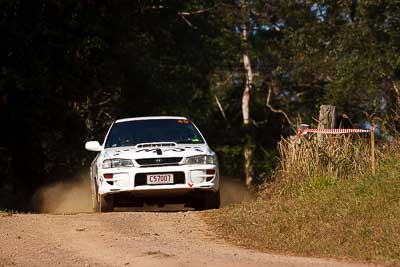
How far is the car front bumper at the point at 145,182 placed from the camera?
14.7m

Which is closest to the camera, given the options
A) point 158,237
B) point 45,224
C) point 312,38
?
point 158,237

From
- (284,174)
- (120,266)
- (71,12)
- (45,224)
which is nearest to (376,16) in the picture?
(71,12)

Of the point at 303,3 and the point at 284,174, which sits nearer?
the point at 284,174

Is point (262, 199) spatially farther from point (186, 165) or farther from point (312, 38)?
point (312, 38)

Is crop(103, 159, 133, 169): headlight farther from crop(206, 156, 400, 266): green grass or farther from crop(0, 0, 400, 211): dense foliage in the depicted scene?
crop(0, 0, 400, 211): dense foliage

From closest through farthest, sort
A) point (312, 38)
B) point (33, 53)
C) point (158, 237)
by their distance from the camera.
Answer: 1. point (158, 237)
2. point (33, 53)
3. point (312, 38)

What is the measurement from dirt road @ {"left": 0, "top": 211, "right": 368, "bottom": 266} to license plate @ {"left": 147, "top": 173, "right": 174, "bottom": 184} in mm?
879

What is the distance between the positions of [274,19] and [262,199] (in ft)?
102

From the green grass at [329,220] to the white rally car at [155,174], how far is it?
36.3 inches

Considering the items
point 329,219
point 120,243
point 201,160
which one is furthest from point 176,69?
point 120,243

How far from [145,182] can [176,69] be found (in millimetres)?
27163

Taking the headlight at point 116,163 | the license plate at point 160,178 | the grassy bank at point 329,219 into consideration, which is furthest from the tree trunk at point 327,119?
the headlight at point 116,163

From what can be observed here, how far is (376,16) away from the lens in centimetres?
3572

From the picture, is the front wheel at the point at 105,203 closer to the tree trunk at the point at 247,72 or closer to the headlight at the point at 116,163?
the headlight at the point at 116,163
